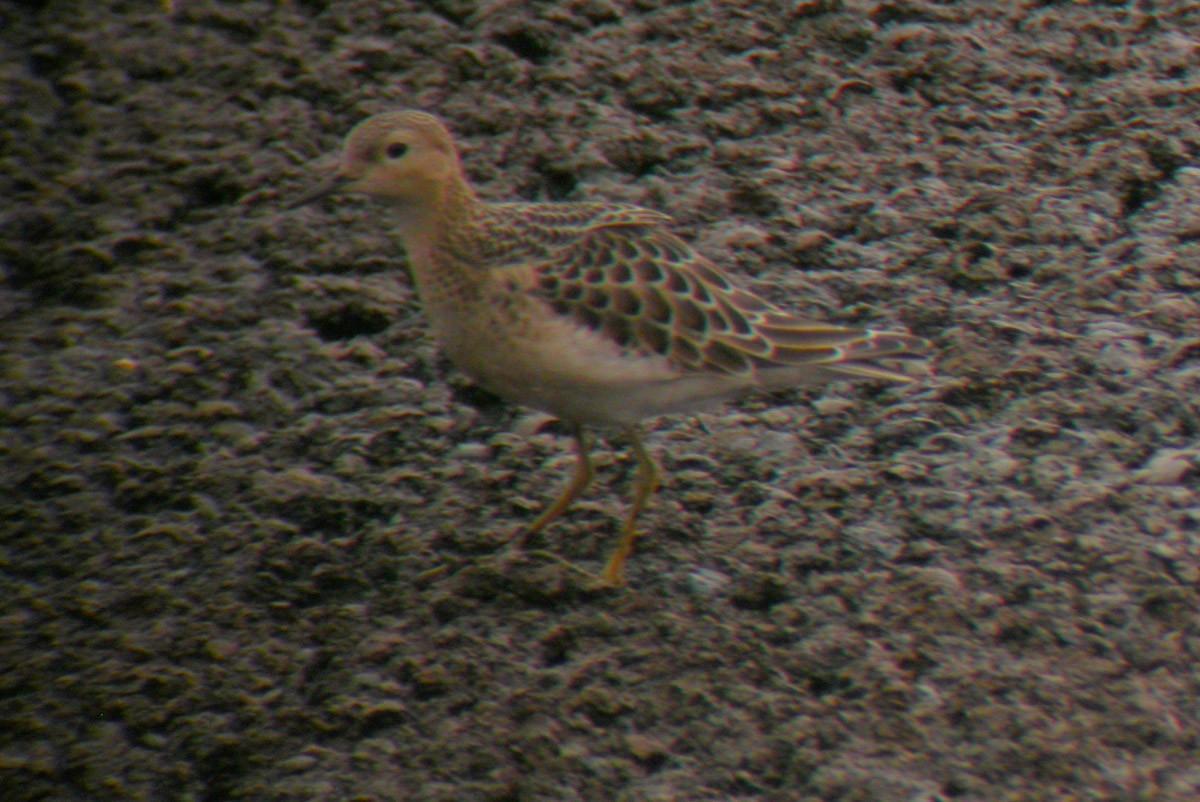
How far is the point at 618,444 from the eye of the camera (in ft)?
13.2

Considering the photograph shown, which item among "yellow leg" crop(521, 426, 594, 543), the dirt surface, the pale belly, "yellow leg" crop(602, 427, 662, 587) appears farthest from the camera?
"yellow leg" crop(521, 426, 594, 543)

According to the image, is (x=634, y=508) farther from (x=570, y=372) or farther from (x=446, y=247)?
(x=446, y=247)

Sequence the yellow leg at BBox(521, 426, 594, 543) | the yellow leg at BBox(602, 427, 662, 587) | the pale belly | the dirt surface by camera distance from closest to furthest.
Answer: the dirt surface, the pale belly, the yellow leg at BBox(602, 427, 662, 587), the yellow leg at BBox(521, 426, 594, 543)

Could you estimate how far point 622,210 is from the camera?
369 centimetres

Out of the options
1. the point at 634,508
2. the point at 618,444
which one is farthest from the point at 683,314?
the point at 618,444

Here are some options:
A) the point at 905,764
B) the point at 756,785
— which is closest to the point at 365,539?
the point at 756,785

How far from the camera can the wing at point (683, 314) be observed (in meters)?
3.43

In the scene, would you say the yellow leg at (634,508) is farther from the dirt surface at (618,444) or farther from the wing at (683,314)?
the wing at (683,314)

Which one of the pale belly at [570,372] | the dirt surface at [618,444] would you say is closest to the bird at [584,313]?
the pale belly at [570,372]

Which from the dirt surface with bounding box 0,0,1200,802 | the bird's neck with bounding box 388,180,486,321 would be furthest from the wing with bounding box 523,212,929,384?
the dirt surface with bounding box 0,0,1200,802

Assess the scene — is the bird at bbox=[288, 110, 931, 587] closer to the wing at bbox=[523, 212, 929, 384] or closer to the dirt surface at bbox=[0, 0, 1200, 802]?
the wing at bbox=[523, 212, 929, 384]

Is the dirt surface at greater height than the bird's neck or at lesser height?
lesser

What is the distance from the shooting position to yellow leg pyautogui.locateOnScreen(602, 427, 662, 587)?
3533 mm

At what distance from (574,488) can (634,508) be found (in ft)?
0.63
